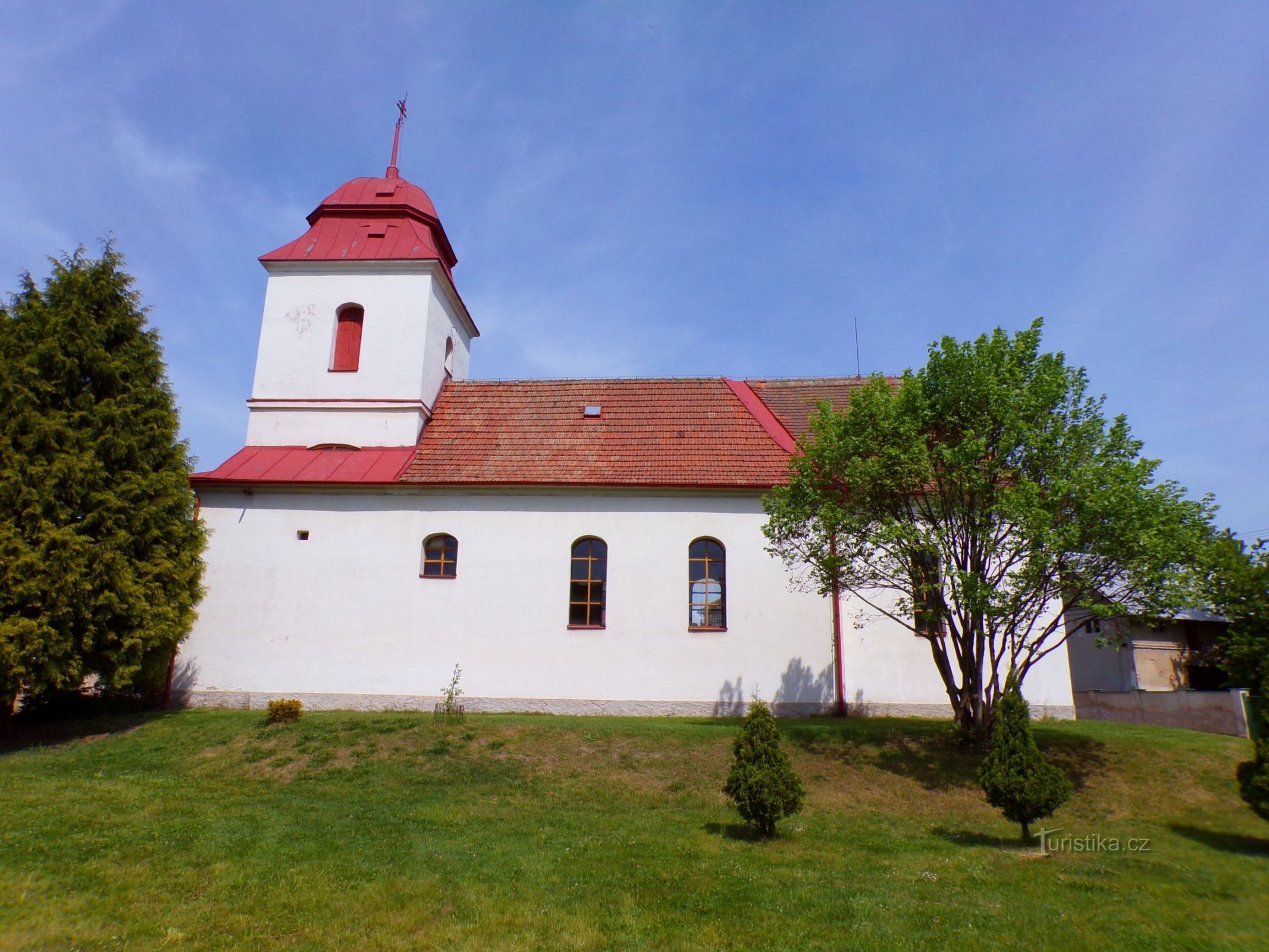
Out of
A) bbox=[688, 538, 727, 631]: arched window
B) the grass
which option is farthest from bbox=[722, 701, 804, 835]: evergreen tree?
bbox=[688, 538, 727, 631]: arched window

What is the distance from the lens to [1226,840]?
10.1 meters

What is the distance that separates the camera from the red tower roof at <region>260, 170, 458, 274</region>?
70.7 ft

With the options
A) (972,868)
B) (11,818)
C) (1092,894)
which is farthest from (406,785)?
(1092,894)

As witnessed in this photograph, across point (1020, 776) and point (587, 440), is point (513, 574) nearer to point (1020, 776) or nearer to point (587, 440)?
point (587, 440)

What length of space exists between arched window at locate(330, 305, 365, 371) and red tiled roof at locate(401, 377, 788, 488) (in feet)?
8.35

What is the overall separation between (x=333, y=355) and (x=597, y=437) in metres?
7.72

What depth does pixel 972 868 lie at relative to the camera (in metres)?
8.76

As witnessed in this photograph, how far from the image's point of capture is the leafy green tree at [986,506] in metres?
11.9

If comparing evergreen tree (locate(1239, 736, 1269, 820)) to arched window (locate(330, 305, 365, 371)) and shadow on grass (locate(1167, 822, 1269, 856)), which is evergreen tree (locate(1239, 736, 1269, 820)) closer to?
shadow on grass (locate(1167, 822, 1269, 856))

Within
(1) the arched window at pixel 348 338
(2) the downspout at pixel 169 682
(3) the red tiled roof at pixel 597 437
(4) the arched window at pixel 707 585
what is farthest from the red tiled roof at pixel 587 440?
(2) the downspout at pixel 169 682

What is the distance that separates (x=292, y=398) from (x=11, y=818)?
13.0 metres

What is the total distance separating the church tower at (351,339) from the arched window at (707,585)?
8.07 metres

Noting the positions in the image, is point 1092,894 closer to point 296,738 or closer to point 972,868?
point 972,868

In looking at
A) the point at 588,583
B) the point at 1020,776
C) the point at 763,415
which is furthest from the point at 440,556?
the point at 1020,776
